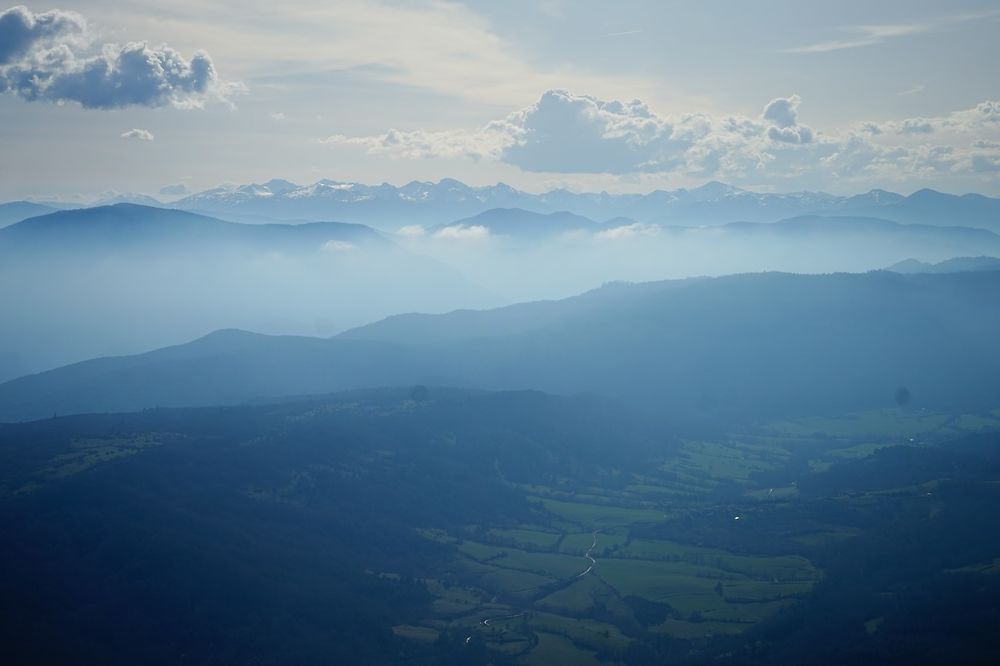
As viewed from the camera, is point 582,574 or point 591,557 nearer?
point 582,574

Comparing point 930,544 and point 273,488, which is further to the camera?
point 273,488

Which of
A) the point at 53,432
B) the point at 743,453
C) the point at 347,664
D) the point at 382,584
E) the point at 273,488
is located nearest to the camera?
the point at 347,664

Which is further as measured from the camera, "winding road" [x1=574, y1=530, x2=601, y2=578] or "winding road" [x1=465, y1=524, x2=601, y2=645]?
"winding road" [x1=574, y1=530, x2=601, y2=578]

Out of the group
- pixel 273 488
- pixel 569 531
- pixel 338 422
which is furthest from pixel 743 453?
pixel 273 488

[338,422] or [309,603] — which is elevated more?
[338,422]

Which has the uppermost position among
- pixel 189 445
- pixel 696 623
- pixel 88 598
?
pixel 189 445

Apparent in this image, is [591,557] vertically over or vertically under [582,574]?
over

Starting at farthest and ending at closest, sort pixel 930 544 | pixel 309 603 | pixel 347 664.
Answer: pixel 930 544, pixel 309 603, pixel 347 664

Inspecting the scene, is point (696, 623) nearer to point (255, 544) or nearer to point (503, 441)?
point (255, 544)

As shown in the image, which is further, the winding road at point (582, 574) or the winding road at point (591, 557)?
the winding road at point (591, 557)
